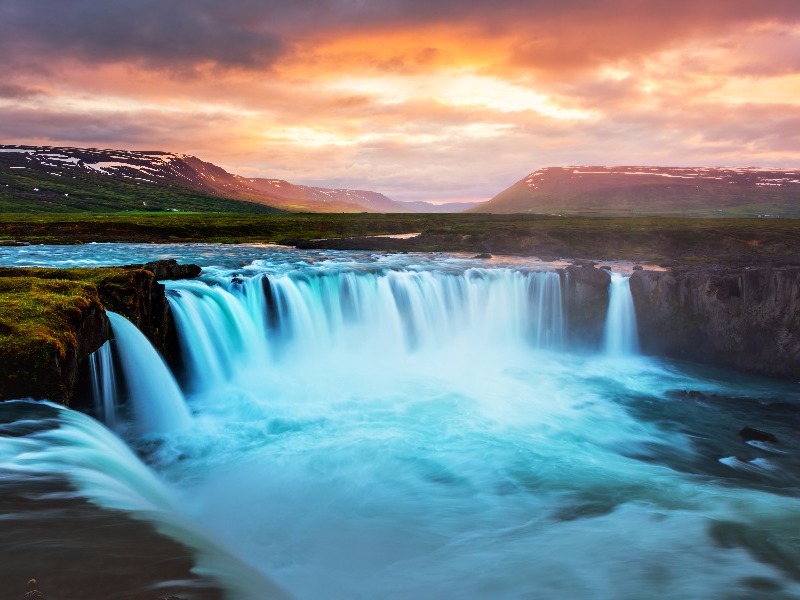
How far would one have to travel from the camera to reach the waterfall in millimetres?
17984

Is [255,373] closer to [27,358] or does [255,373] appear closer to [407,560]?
[27,358]

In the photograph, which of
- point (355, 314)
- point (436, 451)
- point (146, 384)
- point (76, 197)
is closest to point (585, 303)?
point (355, 314)

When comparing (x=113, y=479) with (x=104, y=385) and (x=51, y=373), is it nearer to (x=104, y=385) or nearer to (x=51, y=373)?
(x=51, y=373)

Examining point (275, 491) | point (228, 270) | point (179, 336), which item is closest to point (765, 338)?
point (275, 491)

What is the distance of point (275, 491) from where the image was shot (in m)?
10.8

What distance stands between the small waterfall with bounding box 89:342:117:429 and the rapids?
0.43 feet

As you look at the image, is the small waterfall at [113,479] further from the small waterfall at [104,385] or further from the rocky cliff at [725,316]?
the rocky cliff at [725,316]

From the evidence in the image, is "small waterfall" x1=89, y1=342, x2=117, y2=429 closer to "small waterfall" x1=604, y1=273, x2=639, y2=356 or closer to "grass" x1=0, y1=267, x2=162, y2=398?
"grass" x1=0, y1=267, x2=162, y2=398

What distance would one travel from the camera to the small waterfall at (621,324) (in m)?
24.0

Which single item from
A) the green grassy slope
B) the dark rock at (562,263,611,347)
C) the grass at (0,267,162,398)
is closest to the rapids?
the dark rock at (562,263,611,347)

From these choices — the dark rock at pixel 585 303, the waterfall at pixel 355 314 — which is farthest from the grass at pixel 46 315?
the dark rock at pixel 585 303

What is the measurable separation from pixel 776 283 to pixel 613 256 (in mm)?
18598

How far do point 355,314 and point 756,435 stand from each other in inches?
601

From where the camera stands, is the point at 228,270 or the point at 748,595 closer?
the point at 748,595
